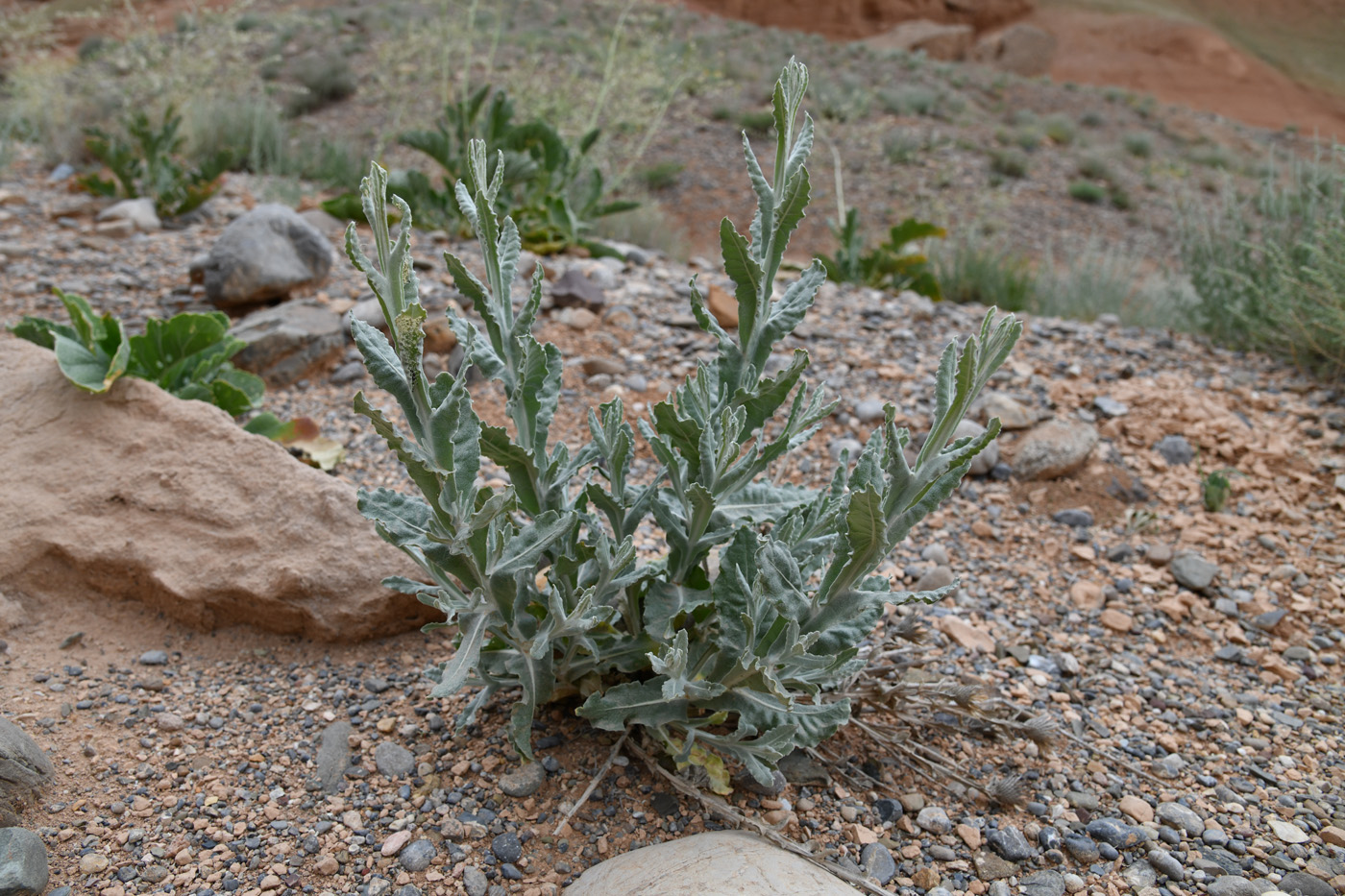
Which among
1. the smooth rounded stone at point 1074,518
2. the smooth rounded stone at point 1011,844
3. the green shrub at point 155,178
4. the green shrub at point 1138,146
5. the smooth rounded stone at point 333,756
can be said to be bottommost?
the smooth rounded stone at point 333,756

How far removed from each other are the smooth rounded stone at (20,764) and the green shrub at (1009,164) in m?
A: 13.9

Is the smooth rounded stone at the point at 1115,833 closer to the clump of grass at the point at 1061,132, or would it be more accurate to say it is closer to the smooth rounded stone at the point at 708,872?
the smooth rounded stone at the point at 708,872

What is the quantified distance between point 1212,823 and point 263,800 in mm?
1889

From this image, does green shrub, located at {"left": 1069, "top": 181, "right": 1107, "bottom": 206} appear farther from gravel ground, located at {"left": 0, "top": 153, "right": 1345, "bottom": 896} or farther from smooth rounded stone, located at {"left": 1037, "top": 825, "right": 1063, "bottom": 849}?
smooth rounded stone, located at {"left": 1037, "top": 825, "right": 1063, "bottom": 849}

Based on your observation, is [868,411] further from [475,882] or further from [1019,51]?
[1019,51]

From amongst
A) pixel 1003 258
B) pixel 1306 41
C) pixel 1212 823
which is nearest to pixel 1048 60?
pixel 1306 41

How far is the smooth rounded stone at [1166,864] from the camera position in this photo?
65.8 inches

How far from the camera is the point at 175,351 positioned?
2730mm

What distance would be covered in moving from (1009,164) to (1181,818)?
13.1 meters

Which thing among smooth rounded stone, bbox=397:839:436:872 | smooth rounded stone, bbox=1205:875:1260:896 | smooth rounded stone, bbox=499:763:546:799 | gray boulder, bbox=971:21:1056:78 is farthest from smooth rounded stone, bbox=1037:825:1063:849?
gray boulder, bbox=971:21:1056:78

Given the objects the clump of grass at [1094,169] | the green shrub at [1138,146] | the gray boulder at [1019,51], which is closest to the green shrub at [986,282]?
the clump of grass at [1094,169]

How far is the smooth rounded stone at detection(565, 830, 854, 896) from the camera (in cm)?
136

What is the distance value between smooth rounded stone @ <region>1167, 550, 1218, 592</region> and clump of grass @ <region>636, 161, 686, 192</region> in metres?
9.00

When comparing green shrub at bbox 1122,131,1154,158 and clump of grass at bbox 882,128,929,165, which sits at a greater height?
green shrub at bbox 1122,131,1154,158
